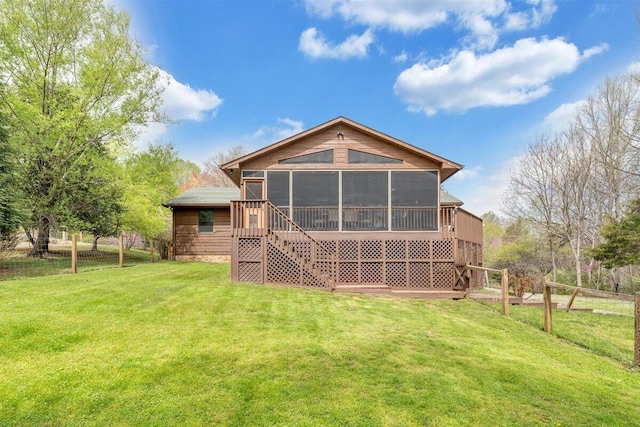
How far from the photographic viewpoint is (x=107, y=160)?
1612 centimetres

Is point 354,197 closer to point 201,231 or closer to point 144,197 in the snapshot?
point 201,231

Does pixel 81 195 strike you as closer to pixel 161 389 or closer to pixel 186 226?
pixel 186 226

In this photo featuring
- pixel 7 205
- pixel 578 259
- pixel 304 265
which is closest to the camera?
pixel 304 265

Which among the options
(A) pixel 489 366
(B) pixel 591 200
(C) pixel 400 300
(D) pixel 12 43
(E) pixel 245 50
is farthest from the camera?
(B) pixel 591 200

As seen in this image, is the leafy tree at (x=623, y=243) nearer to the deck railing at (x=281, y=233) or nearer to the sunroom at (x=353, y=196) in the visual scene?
the sunroom at (x=353, y=196)

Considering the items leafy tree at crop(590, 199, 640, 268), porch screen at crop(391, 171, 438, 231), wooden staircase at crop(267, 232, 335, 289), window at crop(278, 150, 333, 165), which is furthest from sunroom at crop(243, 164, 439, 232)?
leafy tree at crop(590, 199, 640, 268)

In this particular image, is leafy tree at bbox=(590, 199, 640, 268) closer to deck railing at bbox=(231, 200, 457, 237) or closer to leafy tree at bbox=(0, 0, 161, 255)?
deck railing at bbox=(231, 200, 457, 237)

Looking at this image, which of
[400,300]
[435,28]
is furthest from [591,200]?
[400,300]

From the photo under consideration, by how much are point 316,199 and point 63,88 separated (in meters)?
14.7

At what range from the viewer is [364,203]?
12086 millimetres

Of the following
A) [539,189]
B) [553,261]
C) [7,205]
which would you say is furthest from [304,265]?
[539,189]

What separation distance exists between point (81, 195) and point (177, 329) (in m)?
15.2

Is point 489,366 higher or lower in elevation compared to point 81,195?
lower

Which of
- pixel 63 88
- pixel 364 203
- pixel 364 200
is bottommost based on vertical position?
pixel 364 203
